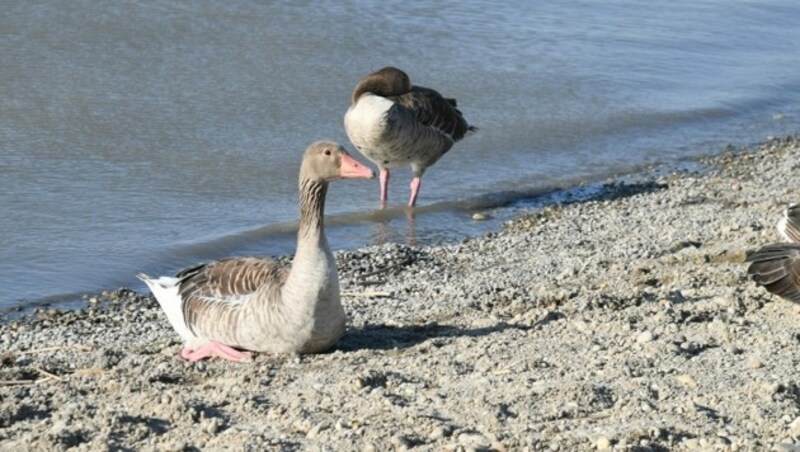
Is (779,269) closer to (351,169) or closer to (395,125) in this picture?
(351,169)

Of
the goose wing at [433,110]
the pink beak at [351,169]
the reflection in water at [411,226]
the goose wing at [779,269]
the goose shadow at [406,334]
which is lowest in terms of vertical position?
the reflection in water at [411,226]

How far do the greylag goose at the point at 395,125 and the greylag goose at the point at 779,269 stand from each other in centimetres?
482

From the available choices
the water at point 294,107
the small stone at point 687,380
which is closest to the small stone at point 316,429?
the small stone at point 687,380

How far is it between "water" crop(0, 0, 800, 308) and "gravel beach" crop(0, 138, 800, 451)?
1.42m

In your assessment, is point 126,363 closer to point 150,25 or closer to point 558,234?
point 558,234

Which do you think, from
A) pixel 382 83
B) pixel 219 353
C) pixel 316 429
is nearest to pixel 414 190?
pixel 382 83

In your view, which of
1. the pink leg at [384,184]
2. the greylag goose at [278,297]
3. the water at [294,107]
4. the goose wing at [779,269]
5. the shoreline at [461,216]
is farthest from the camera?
the pink leg at [384,184]

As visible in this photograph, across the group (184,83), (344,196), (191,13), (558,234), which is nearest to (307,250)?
(558,234)

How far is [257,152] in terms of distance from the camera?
13.2 metres

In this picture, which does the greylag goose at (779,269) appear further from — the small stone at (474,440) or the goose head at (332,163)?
the small stone at (474,440)

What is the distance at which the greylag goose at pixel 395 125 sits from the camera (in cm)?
1216

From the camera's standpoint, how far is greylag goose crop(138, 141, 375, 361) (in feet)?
22.6

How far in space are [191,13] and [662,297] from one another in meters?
11.4

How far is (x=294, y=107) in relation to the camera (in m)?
14.7
